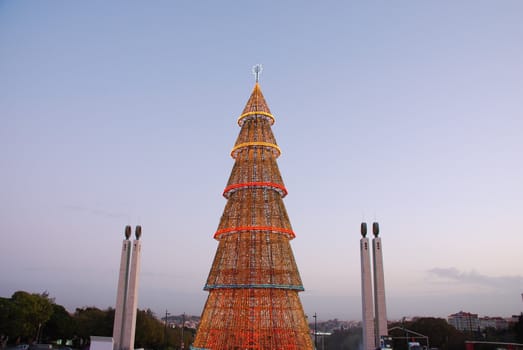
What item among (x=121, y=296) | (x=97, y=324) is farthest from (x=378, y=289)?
(x=97, y=324)

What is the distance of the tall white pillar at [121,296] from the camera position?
30.8 m

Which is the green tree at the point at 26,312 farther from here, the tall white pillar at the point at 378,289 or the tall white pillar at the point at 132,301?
the tall white pillar at the point at 378,289

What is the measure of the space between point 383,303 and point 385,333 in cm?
189

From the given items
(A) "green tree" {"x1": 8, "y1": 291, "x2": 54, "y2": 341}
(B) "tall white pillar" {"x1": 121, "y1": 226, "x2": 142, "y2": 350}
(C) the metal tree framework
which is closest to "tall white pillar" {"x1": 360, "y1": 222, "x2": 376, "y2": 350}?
(C) the metal tree framework

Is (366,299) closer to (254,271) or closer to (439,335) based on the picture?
(254,271)

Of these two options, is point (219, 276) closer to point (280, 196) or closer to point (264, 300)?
point (264, 300)

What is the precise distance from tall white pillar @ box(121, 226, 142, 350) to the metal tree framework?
15.6 ft

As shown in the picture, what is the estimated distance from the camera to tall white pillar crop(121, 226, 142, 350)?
3066 centimetres

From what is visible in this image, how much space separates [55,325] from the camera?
63.5m

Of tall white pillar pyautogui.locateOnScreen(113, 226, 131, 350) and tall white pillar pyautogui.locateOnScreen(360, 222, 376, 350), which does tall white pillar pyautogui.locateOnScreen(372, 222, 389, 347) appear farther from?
tall white pillar pyautogui.locateOnScreen(113, 226, 131, 350)

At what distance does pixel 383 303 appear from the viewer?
29.0 meters

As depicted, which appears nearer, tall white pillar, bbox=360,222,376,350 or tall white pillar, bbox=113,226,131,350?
tall white pillar, bbox=360,222,376,350

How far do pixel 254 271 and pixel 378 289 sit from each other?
28.3 feet

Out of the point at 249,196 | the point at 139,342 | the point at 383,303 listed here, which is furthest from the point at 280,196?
the point at 139,342
